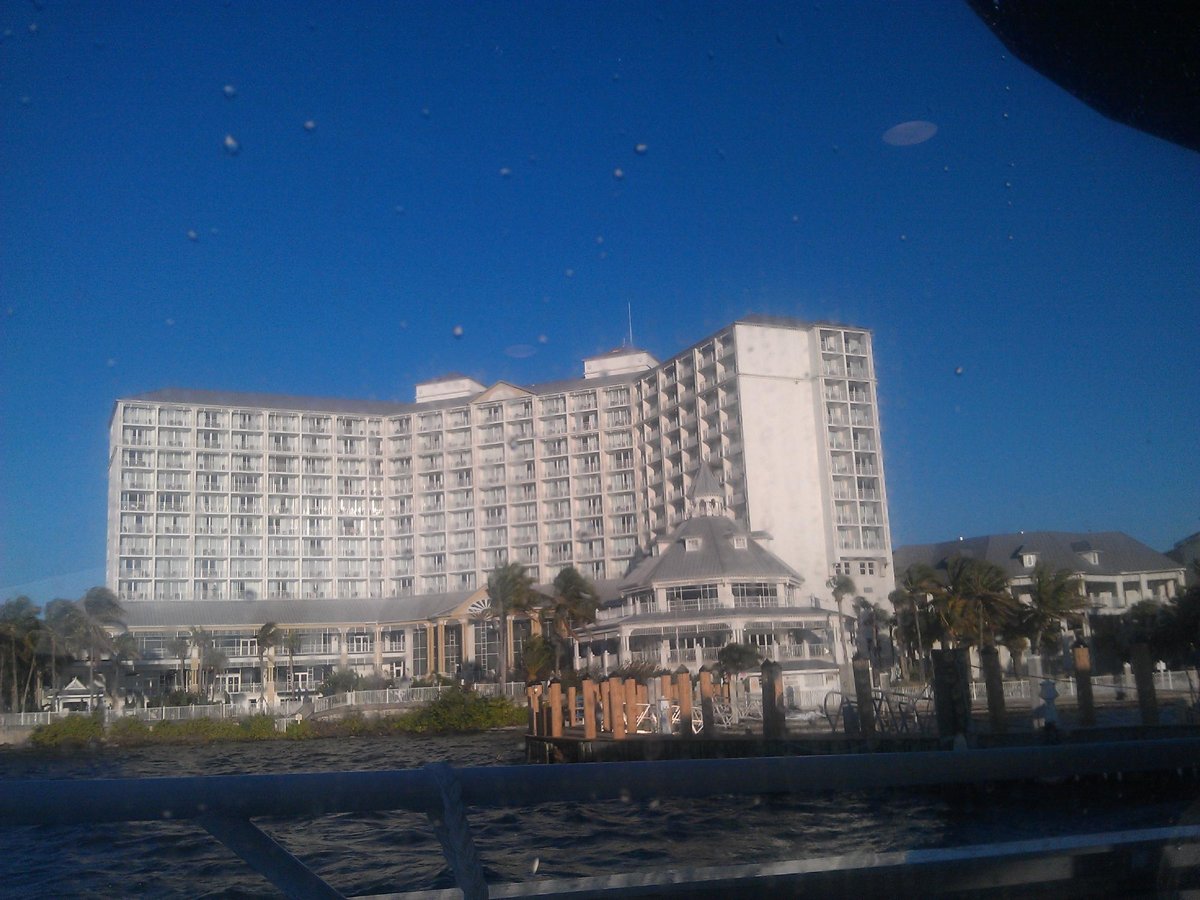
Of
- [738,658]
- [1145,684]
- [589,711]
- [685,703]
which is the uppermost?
[738,658]

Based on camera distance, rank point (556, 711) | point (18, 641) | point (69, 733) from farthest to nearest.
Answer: point (556, 711)
point (69, 733)
point (18, 641)

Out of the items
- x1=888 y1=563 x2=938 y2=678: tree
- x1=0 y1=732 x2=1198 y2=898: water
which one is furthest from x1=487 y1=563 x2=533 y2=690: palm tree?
x1=0 y1=732 x2=1198 y2=898: water

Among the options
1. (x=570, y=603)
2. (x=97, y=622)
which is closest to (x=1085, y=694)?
(x=570, y=603)

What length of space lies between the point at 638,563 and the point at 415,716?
596cm

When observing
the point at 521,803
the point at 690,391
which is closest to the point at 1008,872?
the point at 521,803

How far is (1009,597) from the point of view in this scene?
18.5m

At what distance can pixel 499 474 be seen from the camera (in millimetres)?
17453

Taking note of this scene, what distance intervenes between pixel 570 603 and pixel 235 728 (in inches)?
284

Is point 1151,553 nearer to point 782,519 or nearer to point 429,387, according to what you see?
point 782,519

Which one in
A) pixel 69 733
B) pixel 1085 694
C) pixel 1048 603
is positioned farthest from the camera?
pixel 1048 603

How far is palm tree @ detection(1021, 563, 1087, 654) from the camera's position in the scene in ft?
53.4

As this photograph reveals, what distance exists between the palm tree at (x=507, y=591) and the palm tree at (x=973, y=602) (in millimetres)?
9465

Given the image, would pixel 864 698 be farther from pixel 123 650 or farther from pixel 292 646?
pixel 123 650

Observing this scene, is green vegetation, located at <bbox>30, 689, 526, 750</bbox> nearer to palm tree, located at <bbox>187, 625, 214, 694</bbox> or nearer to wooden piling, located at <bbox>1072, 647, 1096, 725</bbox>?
palm tree, located at <bbox>187, 625, 214, 694</bbox>
